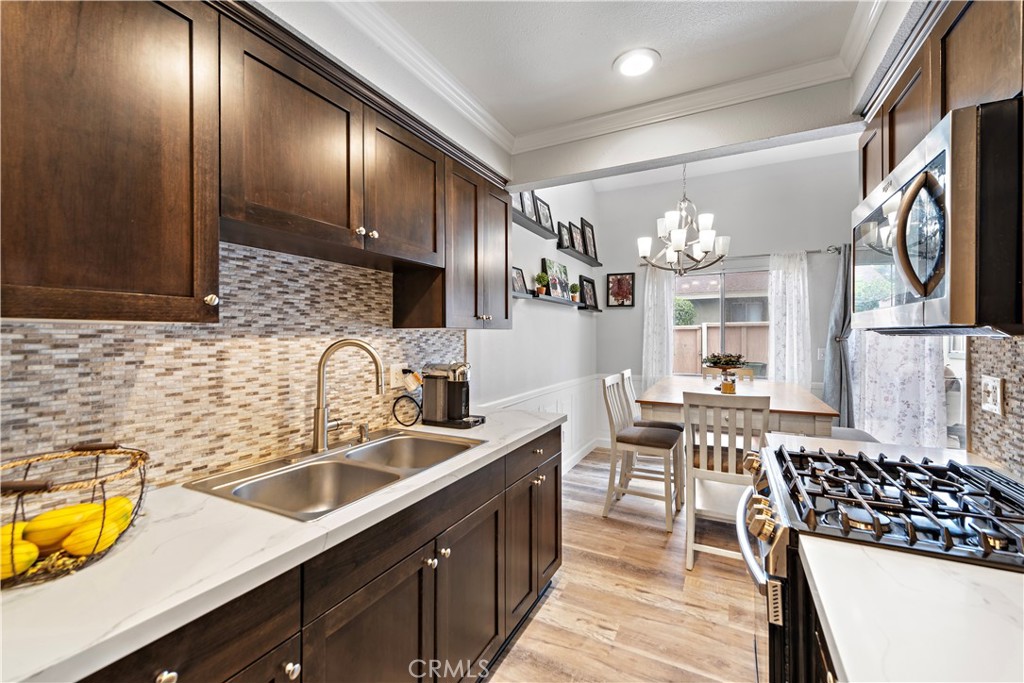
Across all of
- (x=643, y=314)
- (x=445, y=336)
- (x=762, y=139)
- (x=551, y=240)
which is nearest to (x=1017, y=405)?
(x=762, y=139)

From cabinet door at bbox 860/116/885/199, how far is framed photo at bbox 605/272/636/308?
3.13 m

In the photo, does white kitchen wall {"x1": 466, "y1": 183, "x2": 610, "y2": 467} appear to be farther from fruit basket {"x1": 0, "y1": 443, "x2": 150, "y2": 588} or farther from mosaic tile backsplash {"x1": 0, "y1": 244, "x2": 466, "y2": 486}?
fruit basket {"x1": 0, "y1": 443, "x2": 150, "y2": 588}

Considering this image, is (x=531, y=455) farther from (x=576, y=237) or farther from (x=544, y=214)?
(x=576, y=237)

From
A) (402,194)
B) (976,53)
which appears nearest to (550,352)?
(402,194)

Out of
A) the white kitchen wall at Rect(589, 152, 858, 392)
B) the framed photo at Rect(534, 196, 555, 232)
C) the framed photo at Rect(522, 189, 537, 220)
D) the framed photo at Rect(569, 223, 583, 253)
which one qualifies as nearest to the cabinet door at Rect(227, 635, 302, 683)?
the framed photo at Rect(522, 189, 537, 220)

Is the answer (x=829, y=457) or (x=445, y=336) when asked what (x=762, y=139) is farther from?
(x=445, y=336)

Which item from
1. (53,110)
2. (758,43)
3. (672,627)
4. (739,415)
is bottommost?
(672,627)

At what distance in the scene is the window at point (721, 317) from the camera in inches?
175

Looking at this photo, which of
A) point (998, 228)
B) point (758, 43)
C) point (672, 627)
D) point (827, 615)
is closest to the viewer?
point (827, 615)

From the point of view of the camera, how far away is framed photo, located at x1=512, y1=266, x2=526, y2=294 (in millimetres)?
3071

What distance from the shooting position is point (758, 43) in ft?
5.26

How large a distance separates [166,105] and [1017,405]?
94.1 inches

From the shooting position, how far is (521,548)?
1890 millimetres

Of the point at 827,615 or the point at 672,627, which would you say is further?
the point at 672,627
